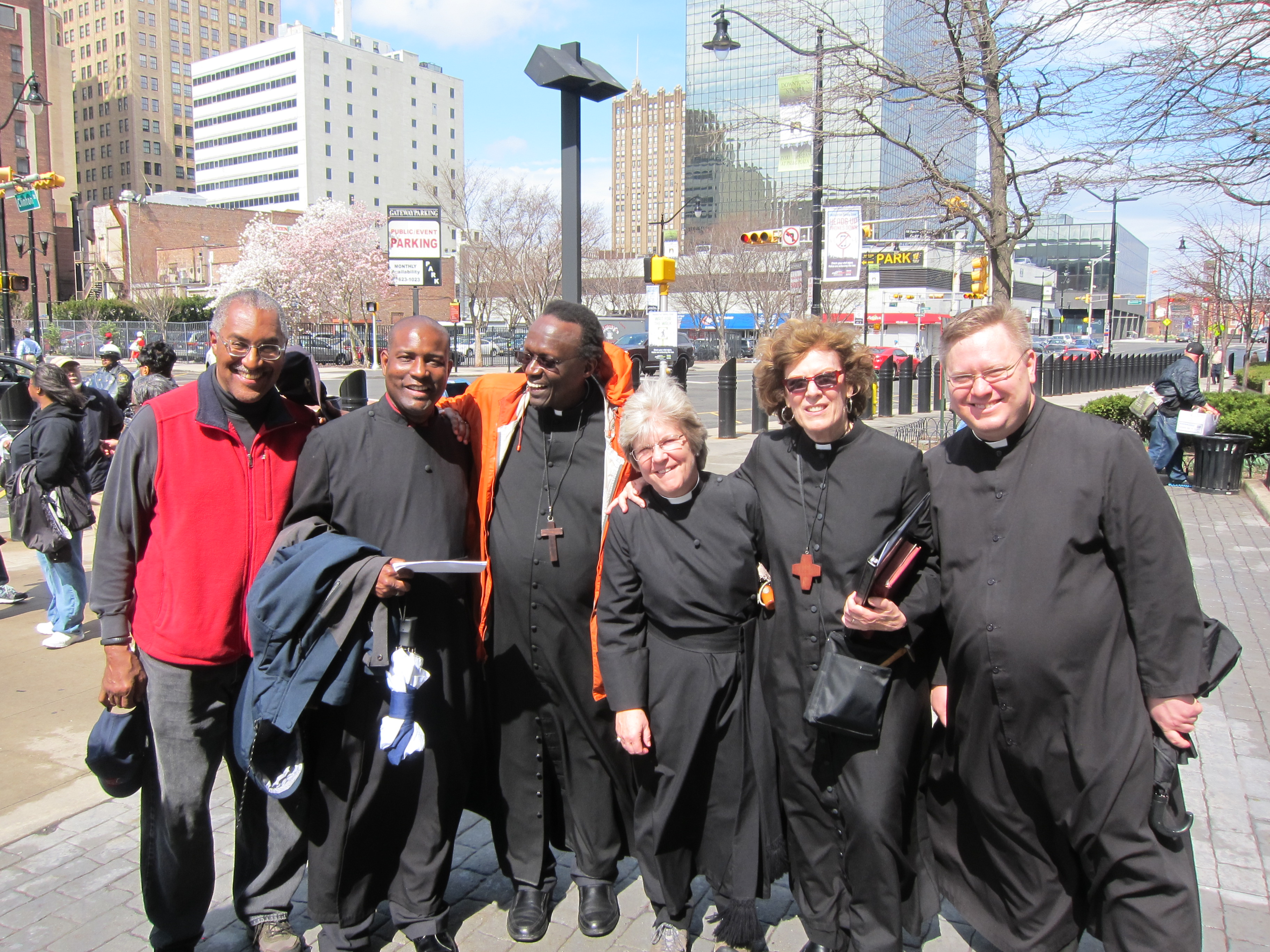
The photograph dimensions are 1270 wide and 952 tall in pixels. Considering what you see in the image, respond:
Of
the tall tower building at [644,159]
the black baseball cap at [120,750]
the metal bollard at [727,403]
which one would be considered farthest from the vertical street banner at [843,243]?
the tall tower building at [644,159]

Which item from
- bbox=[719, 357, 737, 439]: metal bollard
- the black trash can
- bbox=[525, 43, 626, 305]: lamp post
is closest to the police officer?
bbox=[525, 43, 626, 305]: lamp post

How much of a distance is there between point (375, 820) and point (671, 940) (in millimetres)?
1027

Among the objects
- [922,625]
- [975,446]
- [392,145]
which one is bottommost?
[922,625]

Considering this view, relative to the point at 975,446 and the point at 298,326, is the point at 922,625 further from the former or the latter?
the point at 298,326

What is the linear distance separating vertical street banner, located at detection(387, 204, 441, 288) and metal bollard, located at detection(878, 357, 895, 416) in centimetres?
986

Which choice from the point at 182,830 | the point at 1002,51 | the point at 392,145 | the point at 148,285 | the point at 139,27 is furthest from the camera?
the point at 139,27

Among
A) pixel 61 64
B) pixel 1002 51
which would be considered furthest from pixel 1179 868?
pixel 61 64

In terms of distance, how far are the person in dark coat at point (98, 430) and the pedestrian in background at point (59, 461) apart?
16.5 inches

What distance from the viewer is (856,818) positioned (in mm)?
2670

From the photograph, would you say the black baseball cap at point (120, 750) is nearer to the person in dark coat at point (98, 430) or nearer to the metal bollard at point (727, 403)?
the person in dark coat at point (98, 430)

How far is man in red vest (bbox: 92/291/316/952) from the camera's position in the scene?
2.71 metres

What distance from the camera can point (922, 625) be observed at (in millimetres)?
2619

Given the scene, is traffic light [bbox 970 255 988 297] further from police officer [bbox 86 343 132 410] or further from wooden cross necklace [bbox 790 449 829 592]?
wooden cross necklace [bbox 790 449 829 592]

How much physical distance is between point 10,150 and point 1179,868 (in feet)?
285
